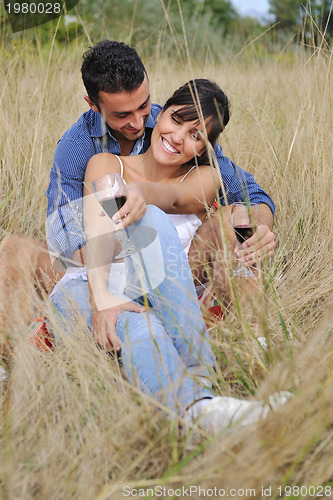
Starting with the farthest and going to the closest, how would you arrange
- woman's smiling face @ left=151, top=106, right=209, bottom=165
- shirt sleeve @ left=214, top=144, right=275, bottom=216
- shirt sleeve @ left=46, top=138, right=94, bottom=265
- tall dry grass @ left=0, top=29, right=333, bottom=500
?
shirt sleeve @ left=214, top=144, right=275, bottom=216 < shirt sleeve @ left=46, top=138, right=94, bottom=265 < woman's smiling face @ left=151, top=106, right=209, bottom=165 < tall dry grass @ left=0, top=29, right=333, bottom=500

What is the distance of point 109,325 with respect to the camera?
1811 mm

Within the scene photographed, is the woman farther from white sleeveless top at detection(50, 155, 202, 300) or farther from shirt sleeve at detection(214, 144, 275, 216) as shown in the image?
shirt sleeve at detection(214, 144, 275, 216)

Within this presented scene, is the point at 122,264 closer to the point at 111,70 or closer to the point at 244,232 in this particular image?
the point at 244,232

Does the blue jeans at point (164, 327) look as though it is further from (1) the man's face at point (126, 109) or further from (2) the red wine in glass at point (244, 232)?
(1) the man's face at point (126, 109)

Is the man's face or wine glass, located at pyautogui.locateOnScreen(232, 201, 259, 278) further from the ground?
the man's face

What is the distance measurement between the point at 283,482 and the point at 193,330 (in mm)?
614

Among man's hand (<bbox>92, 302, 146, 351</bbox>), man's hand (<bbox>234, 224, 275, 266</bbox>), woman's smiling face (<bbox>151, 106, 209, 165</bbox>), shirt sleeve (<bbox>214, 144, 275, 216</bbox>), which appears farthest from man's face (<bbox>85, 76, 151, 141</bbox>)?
man's hand (<bbox>92, 302, 146, 351</bbox>)

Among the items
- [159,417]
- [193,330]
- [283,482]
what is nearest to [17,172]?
[193,330]

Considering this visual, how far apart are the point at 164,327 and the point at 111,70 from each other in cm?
119

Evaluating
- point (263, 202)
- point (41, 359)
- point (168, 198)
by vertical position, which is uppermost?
point (168, 198)

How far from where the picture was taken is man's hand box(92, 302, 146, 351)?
1798mm

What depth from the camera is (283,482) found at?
45.9 inches

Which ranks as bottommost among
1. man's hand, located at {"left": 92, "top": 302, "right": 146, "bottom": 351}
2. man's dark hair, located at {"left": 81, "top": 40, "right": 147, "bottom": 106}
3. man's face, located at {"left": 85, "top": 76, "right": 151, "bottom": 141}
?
man's hand, located at {"left": 92, "top": 302, "right": 146, "bottom": 351}

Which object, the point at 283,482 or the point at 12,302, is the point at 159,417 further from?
the point at 12,302
